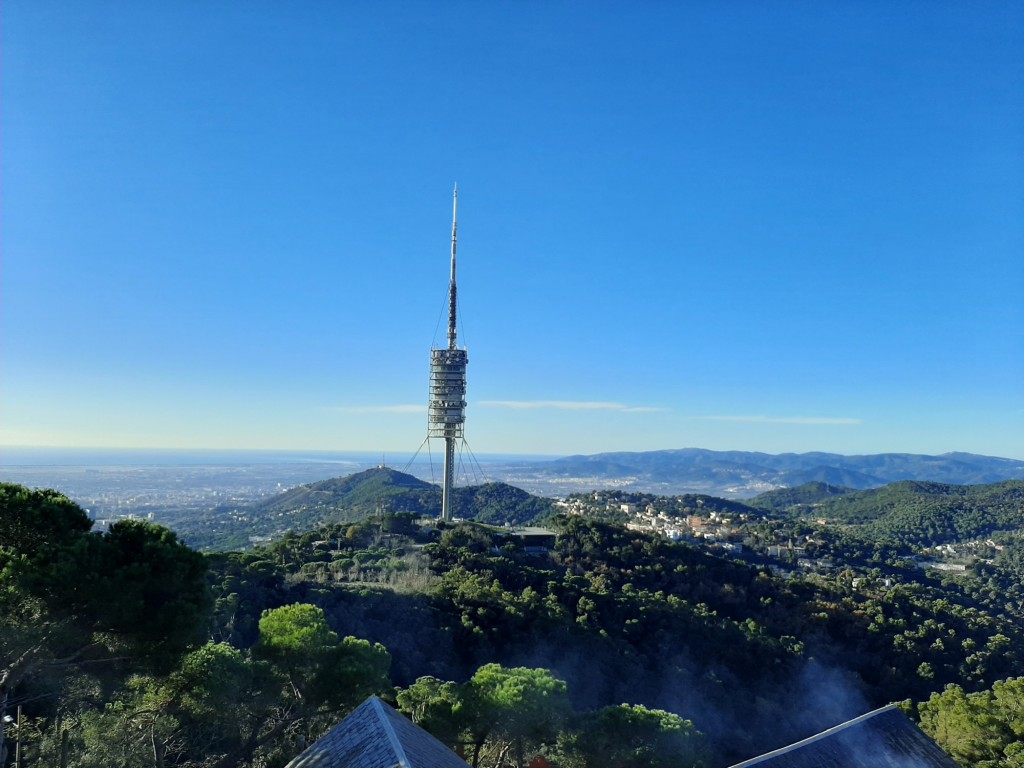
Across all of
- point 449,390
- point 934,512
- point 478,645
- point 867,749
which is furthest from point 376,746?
point 934,512

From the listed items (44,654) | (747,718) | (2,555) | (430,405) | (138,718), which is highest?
(430,405)

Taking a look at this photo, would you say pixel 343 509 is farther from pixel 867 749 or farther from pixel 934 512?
pixel 867 749

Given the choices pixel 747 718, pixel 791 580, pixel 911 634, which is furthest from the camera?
pixel 791 580

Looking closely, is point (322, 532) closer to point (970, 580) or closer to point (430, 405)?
point (430, 405)

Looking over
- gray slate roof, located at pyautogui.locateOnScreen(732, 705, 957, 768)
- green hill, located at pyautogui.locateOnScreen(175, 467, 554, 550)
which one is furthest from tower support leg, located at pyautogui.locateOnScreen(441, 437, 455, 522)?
gray slate roof, located at pyautogui.locateOnScreen(732, 705, 957, 768)

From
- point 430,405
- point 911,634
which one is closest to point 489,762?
point 911,634

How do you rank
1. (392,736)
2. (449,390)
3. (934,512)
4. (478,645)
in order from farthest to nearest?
(934,512) < (449,390) < (478,645) < (392,736)

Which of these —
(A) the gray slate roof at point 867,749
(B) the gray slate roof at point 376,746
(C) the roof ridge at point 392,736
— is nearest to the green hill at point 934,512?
(A) the gray slate roof at point 867,749
